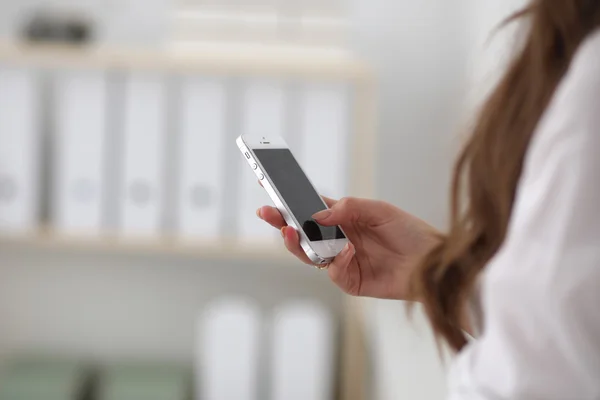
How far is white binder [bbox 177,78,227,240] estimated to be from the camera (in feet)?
5.48

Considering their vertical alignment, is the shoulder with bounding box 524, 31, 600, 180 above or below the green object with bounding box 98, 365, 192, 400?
above

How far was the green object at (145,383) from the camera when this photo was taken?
1.72m

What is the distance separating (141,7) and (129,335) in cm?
81

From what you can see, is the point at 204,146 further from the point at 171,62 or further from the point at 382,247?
the point at 382,247

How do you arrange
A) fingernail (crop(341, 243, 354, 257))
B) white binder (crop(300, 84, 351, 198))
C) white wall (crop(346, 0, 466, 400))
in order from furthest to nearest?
1. white wall (crop(346, 0, 466, 400))
2. white binder (crop(300, 84, 351, 198))
3. fingernail (crop(341, 243, 354, 257))

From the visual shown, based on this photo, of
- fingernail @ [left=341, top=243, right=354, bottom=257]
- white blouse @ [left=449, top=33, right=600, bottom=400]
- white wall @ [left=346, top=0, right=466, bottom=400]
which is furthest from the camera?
white wall @ [left=346, top=0, right=466, bottom=400]

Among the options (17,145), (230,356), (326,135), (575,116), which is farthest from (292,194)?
(17,145)

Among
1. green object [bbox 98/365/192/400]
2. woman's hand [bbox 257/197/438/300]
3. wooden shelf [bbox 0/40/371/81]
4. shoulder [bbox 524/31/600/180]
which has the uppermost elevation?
wooden shelf [bbox 0/40/371/81]

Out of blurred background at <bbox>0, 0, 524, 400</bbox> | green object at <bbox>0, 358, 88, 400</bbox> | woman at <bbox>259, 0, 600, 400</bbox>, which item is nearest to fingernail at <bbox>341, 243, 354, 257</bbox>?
woman at <bbox>259, 0, 600, 400</bbox>

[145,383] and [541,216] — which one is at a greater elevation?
[541,216]

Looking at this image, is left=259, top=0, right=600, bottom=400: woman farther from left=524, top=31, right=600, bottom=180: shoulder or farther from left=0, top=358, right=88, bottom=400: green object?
left=0, top=358, right=88, bottom=400: green object

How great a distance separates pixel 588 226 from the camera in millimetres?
412

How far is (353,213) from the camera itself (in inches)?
29.9

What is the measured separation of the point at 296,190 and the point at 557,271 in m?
0.39
